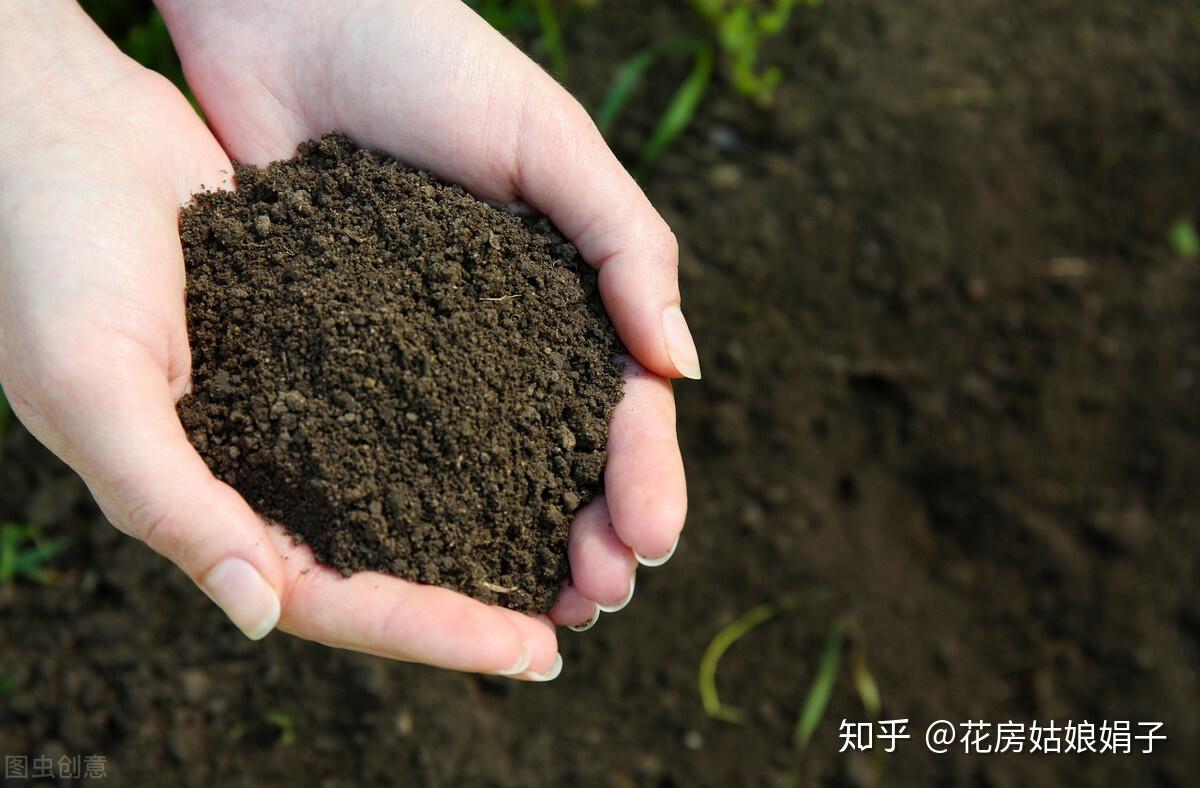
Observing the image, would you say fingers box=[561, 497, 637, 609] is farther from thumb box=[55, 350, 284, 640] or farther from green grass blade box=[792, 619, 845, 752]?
green grass blade box=[792, 619, 845, 752]

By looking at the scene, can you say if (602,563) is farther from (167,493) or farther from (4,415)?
(4,415)

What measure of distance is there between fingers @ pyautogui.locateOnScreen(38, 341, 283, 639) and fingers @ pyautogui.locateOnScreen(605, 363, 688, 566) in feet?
1.88

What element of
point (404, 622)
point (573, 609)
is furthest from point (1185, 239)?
point (404, 622)

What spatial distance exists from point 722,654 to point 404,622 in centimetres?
131

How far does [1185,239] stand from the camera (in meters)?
3.25

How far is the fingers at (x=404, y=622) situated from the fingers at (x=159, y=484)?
0.08 metres

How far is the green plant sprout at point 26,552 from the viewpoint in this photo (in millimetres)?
2439

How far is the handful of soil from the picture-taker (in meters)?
1.71

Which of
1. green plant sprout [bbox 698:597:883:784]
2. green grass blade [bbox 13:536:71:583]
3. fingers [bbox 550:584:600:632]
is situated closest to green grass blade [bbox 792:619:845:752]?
green plant sprout [bbox 698:597:883:784]

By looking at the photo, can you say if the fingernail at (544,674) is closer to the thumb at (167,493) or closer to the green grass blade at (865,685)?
the thumb at (167,493)

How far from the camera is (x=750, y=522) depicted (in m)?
2.80

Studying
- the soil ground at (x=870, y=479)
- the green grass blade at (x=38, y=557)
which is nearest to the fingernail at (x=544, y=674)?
the soil ground at (x=870, y=479)

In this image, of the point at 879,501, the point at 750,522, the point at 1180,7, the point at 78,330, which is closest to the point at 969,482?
the point at 879,501

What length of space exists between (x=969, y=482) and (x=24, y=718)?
8.39ft
